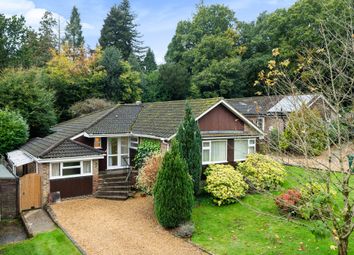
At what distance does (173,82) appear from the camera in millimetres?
46438

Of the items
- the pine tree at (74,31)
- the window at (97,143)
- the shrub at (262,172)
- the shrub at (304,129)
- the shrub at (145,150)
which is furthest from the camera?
the pine tree at (74,31)

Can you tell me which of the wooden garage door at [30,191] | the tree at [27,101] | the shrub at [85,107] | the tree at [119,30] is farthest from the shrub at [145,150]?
the tree at [119,30]

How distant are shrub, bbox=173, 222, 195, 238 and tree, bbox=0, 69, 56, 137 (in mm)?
15961

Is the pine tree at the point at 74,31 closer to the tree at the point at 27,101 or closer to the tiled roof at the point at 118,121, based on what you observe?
the tree at the point at 27,101

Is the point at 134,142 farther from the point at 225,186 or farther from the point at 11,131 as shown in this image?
the point at 11,131

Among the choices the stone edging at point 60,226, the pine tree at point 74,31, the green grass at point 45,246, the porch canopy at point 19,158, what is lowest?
the green grass at point 45,246

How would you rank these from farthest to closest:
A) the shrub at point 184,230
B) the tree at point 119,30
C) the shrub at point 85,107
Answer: the tree at point 119,30 < the shrub at point 85,107 < the shrub at point 184,230

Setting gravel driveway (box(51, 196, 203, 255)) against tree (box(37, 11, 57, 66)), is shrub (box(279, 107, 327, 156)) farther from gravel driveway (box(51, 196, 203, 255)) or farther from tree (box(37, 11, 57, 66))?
tree (box(37, 11, 57, 66))

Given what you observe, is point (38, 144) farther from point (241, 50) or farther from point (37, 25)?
point (37, 25)

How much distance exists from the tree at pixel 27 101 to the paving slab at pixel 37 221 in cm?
957

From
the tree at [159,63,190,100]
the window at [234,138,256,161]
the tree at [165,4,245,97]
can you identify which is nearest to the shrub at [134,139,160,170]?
the window at [234,138,256,161]

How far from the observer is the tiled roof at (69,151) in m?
17.5

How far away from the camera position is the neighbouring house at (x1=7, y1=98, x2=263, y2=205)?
17.8m

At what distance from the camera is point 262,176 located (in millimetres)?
18531
